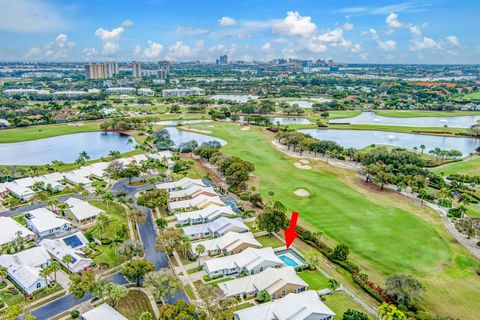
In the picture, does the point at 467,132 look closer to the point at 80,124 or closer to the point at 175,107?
the point at 175,107

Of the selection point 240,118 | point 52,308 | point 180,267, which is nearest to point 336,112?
point 240,118

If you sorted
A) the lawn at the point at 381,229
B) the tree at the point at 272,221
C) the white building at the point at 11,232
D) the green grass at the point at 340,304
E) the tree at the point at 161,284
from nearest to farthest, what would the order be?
the tree at the point at 161,284, the green grass at the point at 340,304, the lawn at the point at 381,229, the white building at the point at 11,232, the tree at the point at 272,221

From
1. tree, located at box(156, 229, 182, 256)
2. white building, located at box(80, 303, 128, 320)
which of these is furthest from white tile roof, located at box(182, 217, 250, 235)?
white building, located at box(80, 303, 128, 320)

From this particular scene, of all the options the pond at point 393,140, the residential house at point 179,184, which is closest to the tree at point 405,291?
the residential house at point 179,184

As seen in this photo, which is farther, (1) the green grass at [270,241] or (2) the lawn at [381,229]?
(1) the green grass at [270,241]

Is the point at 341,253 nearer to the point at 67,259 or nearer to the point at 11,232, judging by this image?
the point at 67,259

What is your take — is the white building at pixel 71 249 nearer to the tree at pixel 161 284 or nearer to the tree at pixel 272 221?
the tree at pixel 161 284

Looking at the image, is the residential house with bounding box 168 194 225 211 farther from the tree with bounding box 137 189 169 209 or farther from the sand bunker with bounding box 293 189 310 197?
the sand bunker with bounding box 293 189 310 197
